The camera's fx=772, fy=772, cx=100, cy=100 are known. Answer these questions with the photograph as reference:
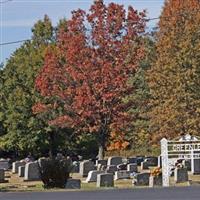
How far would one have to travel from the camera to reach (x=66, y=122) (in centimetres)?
5216

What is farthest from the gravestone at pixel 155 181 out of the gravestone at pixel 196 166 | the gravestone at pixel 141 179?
the gravestone at pixel 196 166

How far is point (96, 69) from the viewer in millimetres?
50812

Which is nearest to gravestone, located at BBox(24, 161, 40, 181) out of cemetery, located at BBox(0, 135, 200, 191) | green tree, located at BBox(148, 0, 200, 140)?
cemetery, located at BBox(0, 135, 200, 191)

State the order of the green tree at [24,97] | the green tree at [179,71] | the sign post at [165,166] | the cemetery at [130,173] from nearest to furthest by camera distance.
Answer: the cemetery at [130,173] < the sign post at [165,166] < the green tree at [179,71] < the green tree at [24,97]

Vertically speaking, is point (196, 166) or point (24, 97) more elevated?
point (24, 97)

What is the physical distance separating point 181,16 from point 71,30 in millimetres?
7549

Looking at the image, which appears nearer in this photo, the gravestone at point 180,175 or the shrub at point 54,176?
the shrub at point 54,176

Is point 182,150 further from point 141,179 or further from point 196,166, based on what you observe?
point 141,179

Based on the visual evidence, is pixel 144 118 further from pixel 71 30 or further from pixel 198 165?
pixel 198 165

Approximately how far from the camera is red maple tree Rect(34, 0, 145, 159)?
50.5 metres

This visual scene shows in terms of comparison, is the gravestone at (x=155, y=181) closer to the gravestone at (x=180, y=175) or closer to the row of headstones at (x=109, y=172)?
the row of headstones at (x=109, y=172)

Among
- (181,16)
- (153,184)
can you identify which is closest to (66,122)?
(181,16)

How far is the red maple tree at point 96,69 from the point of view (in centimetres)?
5053

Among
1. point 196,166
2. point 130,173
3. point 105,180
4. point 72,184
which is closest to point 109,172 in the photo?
point 130,173
